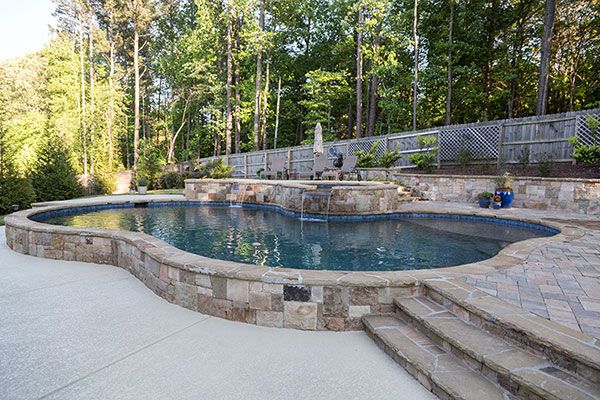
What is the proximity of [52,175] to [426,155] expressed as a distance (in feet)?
38.6

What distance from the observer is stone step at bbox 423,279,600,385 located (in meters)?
1.61

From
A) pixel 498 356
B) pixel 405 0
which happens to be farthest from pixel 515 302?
pixel 405 0

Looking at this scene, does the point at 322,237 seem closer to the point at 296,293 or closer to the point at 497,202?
the point at 296,293

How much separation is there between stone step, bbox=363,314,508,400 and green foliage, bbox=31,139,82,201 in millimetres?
10714

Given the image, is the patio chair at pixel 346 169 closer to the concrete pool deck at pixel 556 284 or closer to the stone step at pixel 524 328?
the concrete pool deck at pixel 556 284

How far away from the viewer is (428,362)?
75.0 inches

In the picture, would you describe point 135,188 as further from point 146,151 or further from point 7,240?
point 7,240

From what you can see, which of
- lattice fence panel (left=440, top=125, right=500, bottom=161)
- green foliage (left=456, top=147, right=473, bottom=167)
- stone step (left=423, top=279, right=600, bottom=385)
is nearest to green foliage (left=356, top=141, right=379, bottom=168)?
lattice fence panel (left=440, top=125, right=500, bottom=161)

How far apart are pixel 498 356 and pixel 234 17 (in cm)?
2235

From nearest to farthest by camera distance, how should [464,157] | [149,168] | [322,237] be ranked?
[322,237]
[464,157]
[149,168]

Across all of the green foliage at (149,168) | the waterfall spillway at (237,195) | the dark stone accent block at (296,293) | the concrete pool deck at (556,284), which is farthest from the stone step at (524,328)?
the green foliage at (149,168)

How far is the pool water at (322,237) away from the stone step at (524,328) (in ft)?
4.42

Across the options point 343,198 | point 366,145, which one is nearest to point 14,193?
point 343,198

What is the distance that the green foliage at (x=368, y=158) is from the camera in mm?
11938
